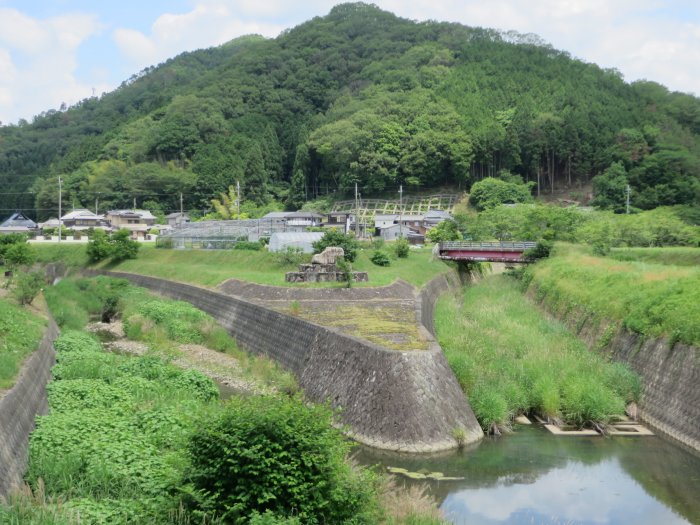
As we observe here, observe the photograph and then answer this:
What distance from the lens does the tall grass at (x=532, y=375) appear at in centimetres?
1911

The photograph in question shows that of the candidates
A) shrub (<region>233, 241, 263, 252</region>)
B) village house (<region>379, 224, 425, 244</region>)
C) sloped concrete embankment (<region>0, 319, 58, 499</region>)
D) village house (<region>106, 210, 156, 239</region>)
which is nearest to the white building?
shrub (<region>233, 241, 263, 252</region>)

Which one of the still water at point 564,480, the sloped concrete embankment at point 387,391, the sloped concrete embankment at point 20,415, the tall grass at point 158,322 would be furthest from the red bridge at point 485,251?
the sloped concrete embankment at point 20,415

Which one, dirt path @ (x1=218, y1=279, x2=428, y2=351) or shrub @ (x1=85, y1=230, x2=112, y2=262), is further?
shrub @ (x1=85, y1=230, x2=112, y2=262)

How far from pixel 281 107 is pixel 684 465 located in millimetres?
120730

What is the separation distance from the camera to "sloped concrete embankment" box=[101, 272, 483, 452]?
17.1 metres

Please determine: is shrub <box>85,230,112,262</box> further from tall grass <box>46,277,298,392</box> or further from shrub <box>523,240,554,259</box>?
shrub <box>523,240,554,259</box>

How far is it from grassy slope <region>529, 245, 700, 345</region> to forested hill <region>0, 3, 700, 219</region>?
42.0m

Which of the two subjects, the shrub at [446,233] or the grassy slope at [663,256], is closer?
the grassy slope at [663,256]

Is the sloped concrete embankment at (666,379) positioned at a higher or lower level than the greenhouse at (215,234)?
lower

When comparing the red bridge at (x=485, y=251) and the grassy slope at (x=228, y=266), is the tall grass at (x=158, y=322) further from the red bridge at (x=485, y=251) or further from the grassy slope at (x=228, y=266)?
the red bridge at (x=485, y=251)

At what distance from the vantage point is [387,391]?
17781 millimetres

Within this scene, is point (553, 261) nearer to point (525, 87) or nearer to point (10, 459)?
point (10, 459)

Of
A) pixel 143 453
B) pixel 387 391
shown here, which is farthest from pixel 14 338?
pixel 387 391

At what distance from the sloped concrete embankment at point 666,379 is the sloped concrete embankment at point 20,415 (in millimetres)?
15758
